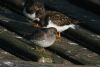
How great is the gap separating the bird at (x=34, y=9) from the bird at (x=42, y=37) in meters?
1.33

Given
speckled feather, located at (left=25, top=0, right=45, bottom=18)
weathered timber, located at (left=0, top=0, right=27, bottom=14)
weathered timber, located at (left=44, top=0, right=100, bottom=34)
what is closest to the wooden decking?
weathered timber, located at (left=44, top=0, right=100, bottom=34)

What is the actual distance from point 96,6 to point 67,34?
37.0 inches

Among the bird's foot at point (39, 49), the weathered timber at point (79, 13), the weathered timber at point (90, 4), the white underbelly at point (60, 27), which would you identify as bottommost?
the bird's foot at point (39, 49)

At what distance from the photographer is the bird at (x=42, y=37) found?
25.7 feet

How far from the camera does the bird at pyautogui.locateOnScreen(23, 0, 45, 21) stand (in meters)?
9.53

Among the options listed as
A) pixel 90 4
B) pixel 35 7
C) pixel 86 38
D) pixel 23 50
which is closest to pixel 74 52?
pixel 86 38

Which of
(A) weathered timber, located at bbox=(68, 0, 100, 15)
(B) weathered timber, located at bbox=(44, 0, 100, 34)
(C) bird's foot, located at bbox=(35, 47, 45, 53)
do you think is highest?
(A) weathered timber, located at bbox=(68, 0, 100, 15)

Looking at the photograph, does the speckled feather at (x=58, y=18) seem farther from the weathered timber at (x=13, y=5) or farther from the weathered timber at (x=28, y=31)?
the weathered timber at (x=13, y=5)

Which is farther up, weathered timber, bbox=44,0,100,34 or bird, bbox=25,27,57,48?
weathered timber, bbox=44,0,100,34

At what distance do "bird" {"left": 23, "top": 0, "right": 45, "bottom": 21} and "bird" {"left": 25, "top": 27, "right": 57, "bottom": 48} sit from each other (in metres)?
1.33

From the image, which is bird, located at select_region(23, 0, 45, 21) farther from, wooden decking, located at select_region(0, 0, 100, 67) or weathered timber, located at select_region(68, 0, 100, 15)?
weathered timber, located at select_region(68, 0, 100, 15)

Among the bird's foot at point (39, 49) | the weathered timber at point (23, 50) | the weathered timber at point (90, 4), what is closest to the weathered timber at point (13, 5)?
the weathered timber at point (90, 4)

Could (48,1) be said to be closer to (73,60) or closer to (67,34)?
(67,34)

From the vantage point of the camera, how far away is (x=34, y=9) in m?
9.97
